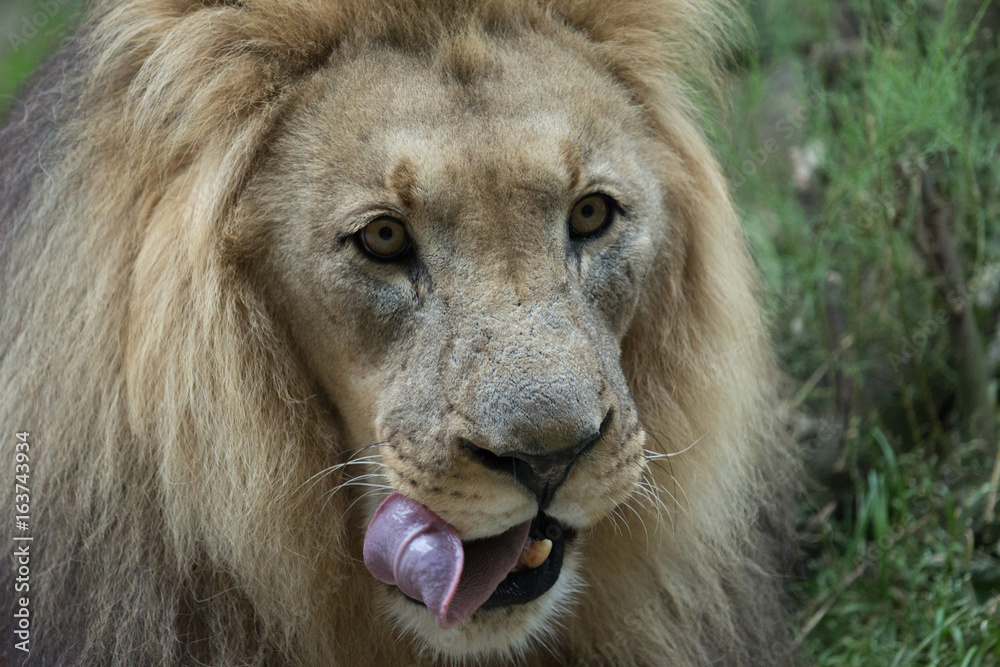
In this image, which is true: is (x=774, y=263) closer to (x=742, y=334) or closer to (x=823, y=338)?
(x=823, y=338)

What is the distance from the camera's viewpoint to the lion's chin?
7.55 ft

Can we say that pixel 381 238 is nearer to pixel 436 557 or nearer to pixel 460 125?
pixel 460 125

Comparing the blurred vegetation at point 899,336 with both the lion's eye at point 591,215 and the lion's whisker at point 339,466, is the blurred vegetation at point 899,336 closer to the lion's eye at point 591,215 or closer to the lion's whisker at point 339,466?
the lion's eye at point 591,215

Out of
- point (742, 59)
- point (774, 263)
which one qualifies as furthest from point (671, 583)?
point (742, 59)

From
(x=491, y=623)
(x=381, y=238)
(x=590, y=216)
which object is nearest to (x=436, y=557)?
(x=491, y=623)

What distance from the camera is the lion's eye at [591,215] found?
246 centimetres

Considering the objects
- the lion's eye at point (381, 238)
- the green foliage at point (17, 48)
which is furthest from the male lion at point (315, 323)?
the green foliage at point (17, 48)

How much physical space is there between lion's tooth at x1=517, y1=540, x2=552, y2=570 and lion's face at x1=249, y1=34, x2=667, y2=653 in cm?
7

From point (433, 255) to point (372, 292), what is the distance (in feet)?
0.52

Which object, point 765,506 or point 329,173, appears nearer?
point 329,173

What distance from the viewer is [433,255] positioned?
230 centimetres

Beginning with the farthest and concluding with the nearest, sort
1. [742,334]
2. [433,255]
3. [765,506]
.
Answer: [765,506] < [742,334] < [433,255]

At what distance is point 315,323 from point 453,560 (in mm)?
624

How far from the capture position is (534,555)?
2361 mm
